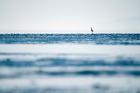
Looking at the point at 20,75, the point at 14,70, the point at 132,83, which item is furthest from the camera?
the point at 14,70

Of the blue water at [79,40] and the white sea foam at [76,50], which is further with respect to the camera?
the blue water at [79,40]

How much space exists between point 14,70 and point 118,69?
5.74m

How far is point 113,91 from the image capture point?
949 cm

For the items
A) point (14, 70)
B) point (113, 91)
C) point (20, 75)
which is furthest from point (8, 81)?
point (113, 91)

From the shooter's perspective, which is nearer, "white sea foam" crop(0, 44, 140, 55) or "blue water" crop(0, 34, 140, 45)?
"white sea foam" crop(0, 44, 140, 55)

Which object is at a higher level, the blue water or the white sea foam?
the white sea foam

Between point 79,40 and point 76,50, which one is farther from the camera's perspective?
point 79,40

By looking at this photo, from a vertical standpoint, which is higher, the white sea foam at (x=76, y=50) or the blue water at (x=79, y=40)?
the white sea foam at (x=76, y=50)

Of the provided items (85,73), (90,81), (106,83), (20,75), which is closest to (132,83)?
(106,83)

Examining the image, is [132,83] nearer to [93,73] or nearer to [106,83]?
[106,83]

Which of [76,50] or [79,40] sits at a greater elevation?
[76,50]

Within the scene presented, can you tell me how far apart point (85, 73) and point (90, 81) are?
1701 mm

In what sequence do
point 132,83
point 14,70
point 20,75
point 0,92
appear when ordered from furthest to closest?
point 14,70 → point 20,75 → point 132,83 → point 0,92

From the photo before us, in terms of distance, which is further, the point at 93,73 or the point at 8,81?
the point at 93,73
